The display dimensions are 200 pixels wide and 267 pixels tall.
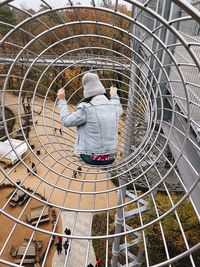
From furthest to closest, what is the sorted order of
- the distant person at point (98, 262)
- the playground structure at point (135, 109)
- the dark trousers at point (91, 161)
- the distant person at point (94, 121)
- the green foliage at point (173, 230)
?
1. the distant person at point (98, 262)
2. the green foliage at point (173, 230)
3. the dark trousers at point (91, 161)
4. the distant person at point (94, 121)
5. the playground structure at point (135, 109)

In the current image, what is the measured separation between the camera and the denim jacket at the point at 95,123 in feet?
12.2

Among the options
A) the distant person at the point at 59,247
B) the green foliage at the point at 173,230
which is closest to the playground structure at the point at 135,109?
the green foliage at the point at 173,230

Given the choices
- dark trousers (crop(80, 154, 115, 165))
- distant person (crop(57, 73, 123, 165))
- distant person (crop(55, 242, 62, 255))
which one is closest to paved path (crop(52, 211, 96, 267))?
distant person (crop(55, 242, 62, 255))

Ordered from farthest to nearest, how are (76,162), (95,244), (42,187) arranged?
1. (42,187)
2. (95,244)
3. (76,162)

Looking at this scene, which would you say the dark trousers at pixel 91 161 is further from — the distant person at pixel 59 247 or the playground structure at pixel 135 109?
the distant person at pixel 59 247

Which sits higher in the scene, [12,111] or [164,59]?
[12,111]

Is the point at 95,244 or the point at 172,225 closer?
the point at 172,225

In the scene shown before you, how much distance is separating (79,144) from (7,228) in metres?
5.75

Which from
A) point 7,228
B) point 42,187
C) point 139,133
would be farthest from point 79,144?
point 42,187

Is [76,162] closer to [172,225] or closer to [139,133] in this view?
[139,133]

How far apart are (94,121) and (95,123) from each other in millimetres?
30

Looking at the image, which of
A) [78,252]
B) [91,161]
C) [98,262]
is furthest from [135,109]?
[78,252]

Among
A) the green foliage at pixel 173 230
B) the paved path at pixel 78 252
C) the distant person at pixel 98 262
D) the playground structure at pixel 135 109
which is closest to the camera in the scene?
the playground structure at pixel 135 109

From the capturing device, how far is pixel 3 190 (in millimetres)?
10234
